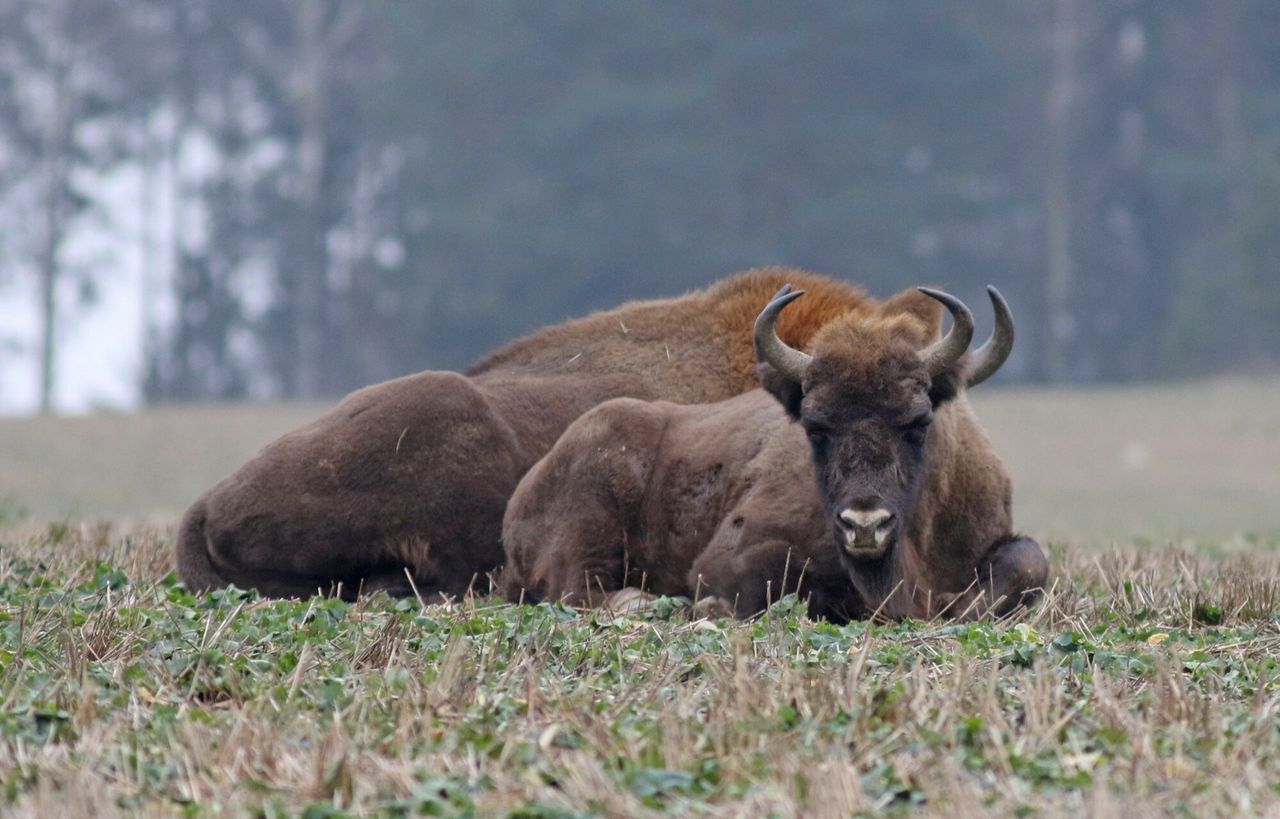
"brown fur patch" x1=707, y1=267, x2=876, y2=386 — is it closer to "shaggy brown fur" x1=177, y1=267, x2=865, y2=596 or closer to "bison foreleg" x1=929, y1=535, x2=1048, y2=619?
"shaggy brown fur" x1=177, y1=267, x2=865, y2=596

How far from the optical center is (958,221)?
44.2 meters

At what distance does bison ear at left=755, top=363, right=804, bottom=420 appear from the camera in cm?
802

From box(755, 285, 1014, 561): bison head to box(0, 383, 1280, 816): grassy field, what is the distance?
0.51m

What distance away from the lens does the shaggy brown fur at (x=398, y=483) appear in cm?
934

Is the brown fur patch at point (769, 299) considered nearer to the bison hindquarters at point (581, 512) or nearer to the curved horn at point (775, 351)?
the bison hindquarters at point (581, 512)

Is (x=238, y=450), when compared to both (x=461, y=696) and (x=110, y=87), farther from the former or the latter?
(x=461, y=696)

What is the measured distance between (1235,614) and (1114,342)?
41014 millimetres

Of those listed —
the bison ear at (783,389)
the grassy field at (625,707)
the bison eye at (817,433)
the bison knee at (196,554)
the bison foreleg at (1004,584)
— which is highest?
the bison ear at (783,389)

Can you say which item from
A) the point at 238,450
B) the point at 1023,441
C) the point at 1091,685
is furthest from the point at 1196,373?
the point at 1091,685

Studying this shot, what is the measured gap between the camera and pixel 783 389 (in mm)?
8047

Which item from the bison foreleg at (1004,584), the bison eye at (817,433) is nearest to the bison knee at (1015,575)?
the bison foreleg at (1004,584)

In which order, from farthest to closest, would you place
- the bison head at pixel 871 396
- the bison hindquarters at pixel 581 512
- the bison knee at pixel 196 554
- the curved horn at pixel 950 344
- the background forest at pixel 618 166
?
the background forest at pixel 618 166 < the bison knee at pixel 196 554 < the bison hindquarters at pixel 581 512 < the curved horn at pixel 950 344 < the bison head at pixel 871 396

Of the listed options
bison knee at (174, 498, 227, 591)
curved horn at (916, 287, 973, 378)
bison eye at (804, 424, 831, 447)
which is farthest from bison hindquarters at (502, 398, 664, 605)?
curved horn at (916, 287, 973, 378)

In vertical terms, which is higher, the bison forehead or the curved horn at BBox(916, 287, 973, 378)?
the curved horn at BBox(916, 287, 973, 378)
